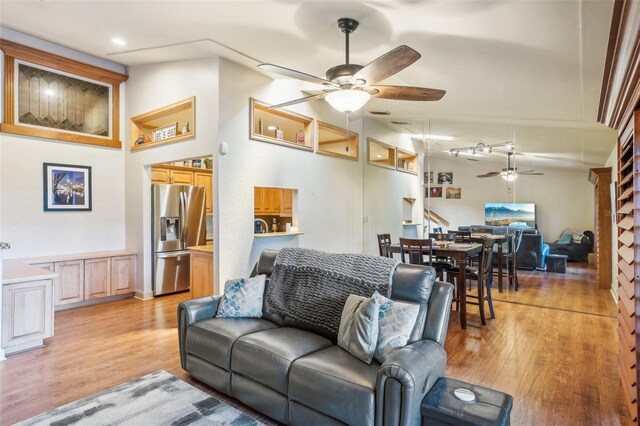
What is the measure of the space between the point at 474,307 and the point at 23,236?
20.2 ft

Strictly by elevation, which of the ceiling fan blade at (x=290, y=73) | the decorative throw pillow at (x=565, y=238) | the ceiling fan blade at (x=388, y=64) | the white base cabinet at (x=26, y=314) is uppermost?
the ceiling fan blade at (x=290, y=73)

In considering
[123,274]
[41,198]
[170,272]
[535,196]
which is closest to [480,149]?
[535,196]

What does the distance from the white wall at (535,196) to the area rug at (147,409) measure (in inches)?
163

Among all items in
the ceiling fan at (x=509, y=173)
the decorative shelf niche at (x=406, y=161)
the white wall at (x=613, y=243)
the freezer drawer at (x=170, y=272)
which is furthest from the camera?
the decorative shelf niche at (x=406, y=161)

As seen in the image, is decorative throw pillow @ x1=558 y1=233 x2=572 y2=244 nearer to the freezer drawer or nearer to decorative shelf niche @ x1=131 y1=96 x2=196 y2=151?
decorative shelf niche @ x1=131 y1=96 x2=196 y2=151

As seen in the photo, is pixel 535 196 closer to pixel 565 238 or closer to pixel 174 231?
pixel 565 238

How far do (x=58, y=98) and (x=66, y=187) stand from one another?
1.27 meters

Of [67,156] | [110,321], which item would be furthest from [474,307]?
[67,156]

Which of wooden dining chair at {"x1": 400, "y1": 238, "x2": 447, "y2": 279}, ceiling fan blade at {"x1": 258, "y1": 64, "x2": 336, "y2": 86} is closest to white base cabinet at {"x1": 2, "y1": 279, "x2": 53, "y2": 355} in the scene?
ceiling fan blade at {"x1": 258, "y1": 64, "x2": 336, "y2": 86}

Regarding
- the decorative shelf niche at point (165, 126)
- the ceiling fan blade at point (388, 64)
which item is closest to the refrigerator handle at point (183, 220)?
the decorative shelf niche at point (165, 126)

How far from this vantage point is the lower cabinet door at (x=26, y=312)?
3.28 metres

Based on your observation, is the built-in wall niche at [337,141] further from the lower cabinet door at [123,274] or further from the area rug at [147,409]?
the area rug at [147,409]

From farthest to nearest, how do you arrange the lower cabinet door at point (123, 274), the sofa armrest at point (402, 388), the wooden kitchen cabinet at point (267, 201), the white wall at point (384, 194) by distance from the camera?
the wooden kitchen cabinet at point (267, 201)
the white wall at point (384, 194)
the lower cabinet door at point (123, 274)
the sofa armrest at point (402, 388)

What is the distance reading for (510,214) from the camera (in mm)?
4840
